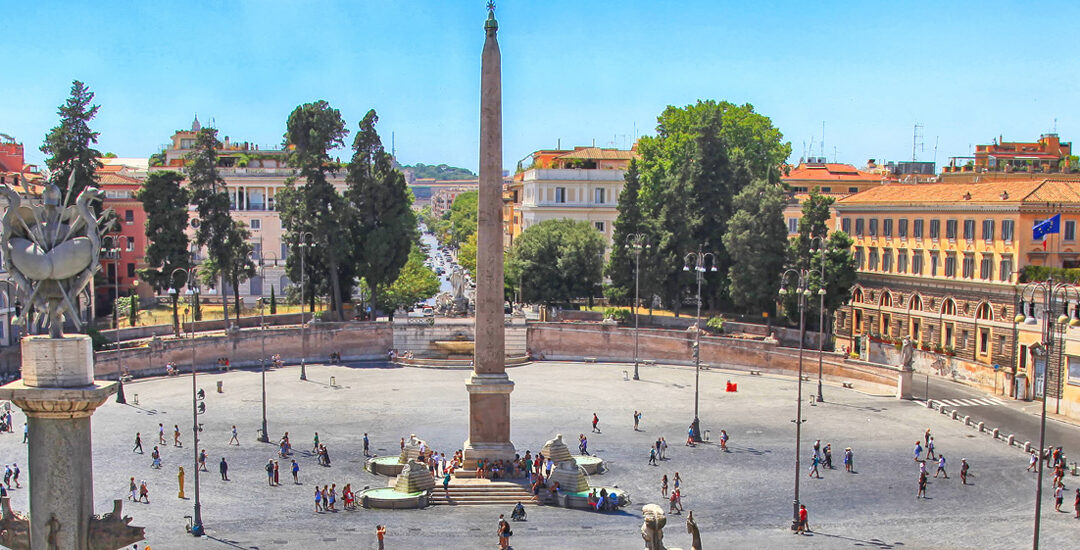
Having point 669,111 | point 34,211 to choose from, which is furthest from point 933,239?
point 34,211

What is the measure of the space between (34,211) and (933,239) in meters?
49.8

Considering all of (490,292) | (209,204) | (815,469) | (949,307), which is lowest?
(815,469)

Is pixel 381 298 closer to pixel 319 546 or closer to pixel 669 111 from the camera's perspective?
pixel 669 111

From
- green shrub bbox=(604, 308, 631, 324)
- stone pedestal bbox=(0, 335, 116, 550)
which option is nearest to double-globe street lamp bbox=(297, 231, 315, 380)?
green shrub bbox=(604, 308, 631, 324)

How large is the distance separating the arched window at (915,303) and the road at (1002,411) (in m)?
5.24

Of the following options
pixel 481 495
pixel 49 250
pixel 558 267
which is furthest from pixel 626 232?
pixel 49 250

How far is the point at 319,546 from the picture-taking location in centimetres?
2680

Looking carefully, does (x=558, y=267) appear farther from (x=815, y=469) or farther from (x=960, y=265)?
(x=815, y=469)

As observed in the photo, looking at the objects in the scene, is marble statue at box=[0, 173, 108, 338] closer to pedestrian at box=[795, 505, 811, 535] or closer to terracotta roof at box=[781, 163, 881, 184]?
pedestrian at box=[795, 505, 811, 535]

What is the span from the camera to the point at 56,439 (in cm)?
1408

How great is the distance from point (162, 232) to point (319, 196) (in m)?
8.63

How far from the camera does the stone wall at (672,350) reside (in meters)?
53.9

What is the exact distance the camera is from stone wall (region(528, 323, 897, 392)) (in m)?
53.9

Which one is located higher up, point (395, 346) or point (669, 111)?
point (669, 111)
